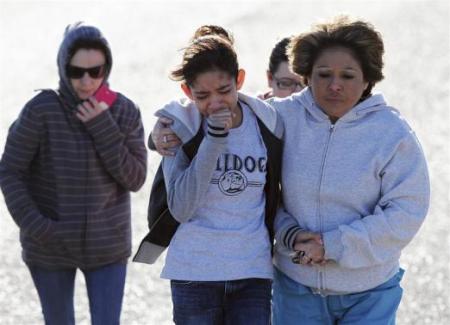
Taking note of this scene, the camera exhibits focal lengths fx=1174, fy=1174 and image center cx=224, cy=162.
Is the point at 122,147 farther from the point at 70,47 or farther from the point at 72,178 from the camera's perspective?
the point at 70,47

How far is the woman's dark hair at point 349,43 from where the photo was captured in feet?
15.3

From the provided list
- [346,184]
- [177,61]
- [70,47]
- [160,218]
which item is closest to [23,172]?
[70,47]

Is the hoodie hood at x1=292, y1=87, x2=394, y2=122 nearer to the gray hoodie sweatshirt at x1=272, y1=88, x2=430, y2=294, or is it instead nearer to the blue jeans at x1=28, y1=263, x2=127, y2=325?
the gray hoodie sweatshirt at x1=272, y1=88, x2=430, y2=294

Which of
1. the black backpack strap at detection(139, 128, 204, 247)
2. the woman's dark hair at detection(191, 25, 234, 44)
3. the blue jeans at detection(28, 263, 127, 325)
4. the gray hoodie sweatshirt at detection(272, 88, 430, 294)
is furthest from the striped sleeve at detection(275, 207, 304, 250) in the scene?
the blue jeans at detection(28, 263, 127, 325)

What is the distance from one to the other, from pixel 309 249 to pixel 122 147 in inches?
53.4

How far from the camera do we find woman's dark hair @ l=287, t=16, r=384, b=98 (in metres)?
4.66

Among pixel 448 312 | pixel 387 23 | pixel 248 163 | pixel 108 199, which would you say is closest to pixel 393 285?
pixel 248 163

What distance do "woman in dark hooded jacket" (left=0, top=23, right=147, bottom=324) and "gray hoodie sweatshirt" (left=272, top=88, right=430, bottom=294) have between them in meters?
1.13

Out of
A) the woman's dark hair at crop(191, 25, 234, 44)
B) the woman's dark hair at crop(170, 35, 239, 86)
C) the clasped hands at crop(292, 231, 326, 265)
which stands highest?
the woman's dark hair at crop(191, 25, 234, 44)

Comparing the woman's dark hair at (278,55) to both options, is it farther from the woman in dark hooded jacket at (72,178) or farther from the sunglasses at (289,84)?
the woman in dark hooded jacket at (72,178)

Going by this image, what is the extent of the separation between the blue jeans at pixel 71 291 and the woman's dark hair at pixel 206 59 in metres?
1.44

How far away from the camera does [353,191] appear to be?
4660 mm

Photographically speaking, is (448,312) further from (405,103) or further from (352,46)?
(405,103)

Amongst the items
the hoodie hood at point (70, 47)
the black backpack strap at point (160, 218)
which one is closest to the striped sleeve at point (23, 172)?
the hoodie hood at point (70, 47)
